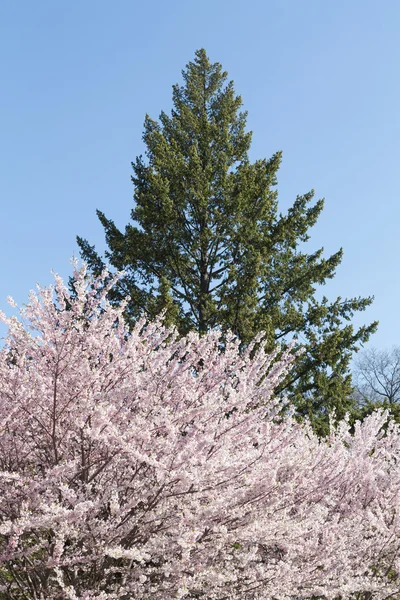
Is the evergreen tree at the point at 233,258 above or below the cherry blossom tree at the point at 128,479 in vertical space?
above

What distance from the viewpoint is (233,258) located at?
54.4ft

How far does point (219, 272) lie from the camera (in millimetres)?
16703

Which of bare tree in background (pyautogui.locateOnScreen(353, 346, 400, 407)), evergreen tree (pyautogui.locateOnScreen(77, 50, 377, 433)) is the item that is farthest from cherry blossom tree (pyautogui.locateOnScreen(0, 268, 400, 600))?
bare tree in background (pyautogui.locateOnScreen(353, 346, 400, 407))

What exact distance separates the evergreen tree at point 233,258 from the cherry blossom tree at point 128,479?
33.1 ft

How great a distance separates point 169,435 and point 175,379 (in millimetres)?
742

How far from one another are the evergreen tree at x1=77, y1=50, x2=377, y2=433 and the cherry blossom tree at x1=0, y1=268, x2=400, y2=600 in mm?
10088

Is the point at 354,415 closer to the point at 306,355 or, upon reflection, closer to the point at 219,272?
the point at 306,355

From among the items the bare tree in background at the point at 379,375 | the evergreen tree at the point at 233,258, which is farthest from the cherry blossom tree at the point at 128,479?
the bare tree in background at the point at 379,375

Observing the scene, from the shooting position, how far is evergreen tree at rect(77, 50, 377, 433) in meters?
15.5

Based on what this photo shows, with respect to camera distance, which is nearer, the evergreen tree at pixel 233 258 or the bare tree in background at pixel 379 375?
the evergreen tree at pixel 233 258

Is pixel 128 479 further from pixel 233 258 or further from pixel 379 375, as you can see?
pixel 379 375

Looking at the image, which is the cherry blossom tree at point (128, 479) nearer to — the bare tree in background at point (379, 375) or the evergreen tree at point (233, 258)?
the evergreen tree at point (233, 258)

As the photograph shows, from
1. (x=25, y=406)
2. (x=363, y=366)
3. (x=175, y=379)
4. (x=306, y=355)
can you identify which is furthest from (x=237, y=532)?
(x=363, y=366)

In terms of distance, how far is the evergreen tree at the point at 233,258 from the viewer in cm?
1553
